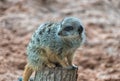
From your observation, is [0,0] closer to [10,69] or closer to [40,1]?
[40,1]

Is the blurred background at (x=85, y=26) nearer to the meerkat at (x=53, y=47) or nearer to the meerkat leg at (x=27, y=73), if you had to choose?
the meerkat leg at (x=27, y=73)

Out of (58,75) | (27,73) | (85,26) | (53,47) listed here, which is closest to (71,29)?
(53,47)

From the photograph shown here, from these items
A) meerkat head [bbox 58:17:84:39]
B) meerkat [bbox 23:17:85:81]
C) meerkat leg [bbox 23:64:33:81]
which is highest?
meerkat head [bbox 58:17:84:39]

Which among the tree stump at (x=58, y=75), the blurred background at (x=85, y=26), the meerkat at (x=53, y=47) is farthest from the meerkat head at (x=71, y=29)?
Result: the blurred background at (x=85, y=26)

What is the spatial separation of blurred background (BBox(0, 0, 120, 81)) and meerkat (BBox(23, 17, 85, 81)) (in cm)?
170

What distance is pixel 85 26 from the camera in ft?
31.5

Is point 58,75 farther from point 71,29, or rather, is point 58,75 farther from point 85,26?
point 85,26

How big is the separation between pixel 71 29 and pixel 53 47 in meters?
0.47

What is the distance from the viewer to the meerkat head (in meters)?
4.99

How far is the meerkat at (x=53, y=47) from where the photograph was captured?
16.9ft

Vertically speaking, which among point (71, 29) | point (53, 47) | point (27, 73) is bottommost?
point (27, 73)

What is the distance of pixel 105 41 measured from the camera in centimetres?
918

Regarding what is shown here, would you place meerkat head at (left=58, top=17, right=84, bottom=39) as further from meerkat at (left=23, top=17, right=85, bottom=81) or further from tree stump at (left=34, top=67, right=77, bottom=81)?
tree stump at (left=34, top=67, right=77, bottom=81)

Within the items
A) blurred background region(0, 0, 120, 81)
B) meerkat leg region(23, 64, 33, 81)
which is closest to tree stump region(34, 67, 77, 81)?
meerkat leg region(23, 64, 33, 81)
